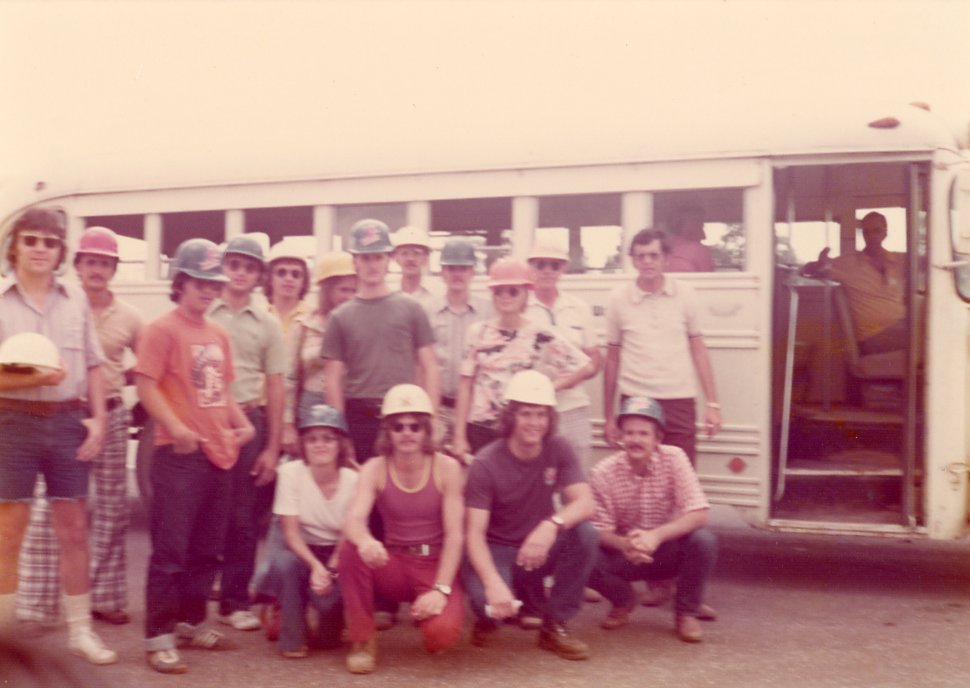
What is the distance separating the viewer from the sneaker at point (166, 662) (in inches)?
178

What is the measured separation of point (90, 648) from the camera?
454 cm

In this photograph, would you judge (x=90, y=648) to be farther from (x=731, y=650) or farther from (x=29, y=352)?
(x=731, y=650)

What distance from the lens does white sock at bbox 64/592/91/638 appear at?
15.1 ft

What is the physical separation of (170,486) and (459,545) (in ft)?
4.28

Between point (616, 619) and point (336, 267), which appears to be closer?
point (616, 619)

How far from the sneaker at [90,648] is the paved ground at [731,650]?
0.06 meters

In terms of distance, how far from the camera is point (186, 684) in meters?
4.39

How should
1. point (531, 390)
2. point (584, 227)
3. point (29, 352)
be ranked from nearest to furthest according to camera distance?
point (29, 352) → point (531, 390) → point (584, 227)

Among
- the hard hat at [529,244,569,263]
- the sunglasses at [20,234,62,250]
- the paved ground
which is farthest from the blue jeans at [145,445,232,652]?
the hard hat at [529,244,569,263]

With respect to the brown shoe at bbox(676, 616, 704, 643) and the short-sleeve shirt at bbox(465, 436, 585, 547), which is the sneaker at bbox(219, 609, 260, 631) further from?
the brown shoe at bbox(676, 616, 704, 643)

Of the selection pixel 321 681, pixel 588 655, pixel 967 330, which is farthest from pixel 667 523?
pixel 967 330

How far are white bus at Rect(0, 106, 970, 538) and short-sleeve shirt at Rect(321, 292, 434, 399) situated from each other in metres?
1.66

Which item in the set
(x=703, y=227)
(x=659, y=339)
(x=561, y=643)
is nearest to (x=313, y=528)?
(x=561, y=643)

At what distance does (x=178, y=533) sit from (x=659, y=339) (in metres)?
2.78
